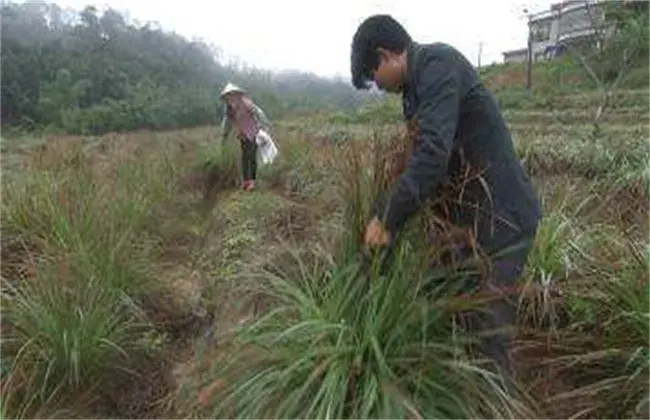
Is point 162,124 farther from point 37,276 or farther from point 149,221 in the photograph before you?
point 37,276

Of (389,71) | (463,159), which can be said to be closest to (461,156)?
(463,159)

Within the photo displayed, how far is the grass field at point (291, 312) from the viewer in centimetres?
326

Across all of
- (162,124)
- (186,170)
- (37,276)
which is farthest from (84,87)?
(37,276)

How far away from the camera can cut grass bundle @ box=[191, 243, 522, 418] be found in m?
3.15

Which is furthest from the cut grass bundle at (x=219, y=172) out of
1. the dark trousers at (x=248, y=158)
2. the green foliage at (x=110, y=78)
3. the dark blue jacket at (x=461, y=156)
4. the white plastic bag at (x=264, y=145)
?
the green foliage at (x=110, y=78)

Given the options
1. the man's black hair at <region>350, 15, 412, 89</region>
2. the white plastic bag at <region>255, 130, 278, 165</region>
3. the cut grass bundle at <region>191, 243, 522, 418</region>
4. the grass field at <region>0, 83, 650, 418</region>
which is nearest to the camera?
the cut grass bundle at <region>191, 243, 522, 418</region>

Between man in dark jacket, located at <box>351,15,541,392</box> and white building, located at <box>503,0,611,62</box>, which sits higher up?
man in dark jacket, located at <box>351,15,541,392</box>

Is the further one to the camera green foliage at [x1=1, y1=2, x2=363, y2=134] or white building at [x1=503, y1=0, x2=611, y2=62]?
green foliage at [x1=1, y1=2, x2=363, y2=134]

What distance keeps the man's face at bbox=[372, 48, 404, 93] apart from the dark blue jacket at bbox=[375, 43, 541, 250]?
0.15ft

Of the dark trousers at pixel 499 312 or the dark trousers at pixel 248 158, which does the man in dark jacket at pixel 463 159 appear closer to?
the dark trousers at pixel 499 312

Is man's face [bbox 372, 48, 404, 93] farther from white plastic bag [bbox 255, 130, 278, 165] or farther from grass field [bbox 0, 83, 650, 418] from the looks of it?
white plastic bag [bbox 255, 130, 278, 165]

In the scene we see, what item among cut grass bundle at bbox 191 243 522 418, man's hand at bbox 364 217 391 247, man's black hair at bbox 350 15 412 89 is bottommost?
cut grass bundle at bbox 191 243 522 418

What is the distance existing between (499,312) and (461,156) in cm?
60

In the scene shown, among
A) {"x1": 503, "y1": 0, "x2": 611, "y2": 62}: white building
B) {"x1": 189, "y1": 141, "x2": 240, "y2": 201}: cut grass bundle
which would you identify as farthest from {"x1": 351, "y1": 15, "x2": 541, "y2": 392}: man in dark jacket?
{"x1": 503, "y1": 0, "x2": 611, "y2": 62}: white building
